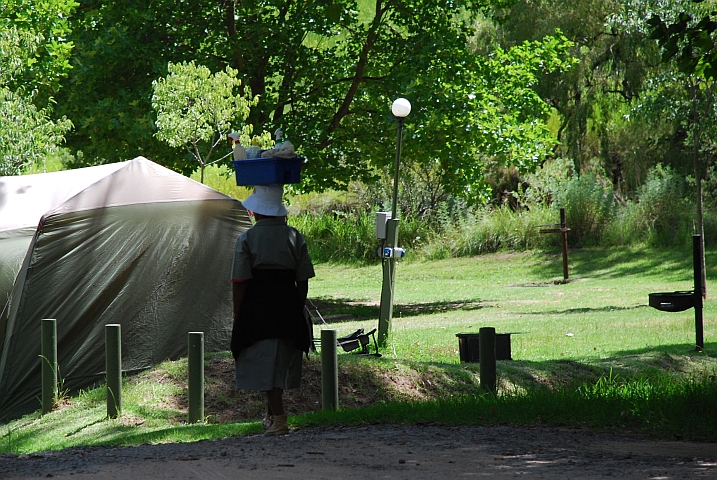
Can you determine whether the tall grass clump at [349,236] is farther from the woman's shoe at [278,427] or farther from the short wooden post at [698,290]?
the woman's shoe at [278,427]

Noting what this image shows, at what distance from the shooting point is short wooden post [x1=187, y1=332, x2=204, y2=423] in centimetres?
877

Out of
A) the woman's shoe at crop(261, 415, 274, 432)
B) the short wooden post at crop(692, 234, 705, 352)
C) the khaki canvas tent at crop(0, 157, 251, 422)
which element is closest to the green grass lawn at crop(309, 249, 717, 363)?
the short wooden post at crop(692, 234, 705, 352)

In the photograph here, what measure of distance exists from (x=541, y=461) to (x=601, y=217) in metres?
29.8

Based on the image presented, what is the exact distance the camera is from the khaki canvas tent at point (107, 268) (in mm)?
11023

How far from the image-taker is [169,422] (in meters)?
9.29

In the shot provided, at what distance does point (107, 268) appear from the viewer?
11516 millimetres

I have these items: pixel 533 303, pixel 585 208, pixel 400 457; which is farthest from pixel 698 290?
pixel 585 208

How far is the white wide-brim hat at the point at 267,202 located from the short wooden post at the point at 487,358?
2.23 meters

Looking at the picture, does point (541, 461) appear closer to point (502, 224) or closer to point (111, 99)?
point (111, 99)

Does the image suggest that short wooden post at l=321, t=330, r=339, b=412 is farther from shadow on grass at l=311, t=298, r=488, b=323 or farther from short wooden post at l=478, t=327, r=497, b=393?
shadow on grass at l=311, t=298, r=488, b=323

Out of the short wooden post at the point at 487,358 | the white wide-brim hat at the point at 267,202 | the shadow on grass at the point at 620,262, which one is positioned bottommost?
the short wooden post at the point at 487,358

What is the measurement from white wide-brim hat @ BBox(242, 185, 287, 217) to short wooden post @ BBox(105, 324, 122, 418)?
2611 mm

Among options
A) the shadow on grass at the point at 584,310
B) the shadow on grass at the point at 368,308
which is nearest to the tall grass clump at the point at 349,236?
the shadow on grass at the point at 368,308

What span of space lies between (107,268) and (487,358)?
203 inches
